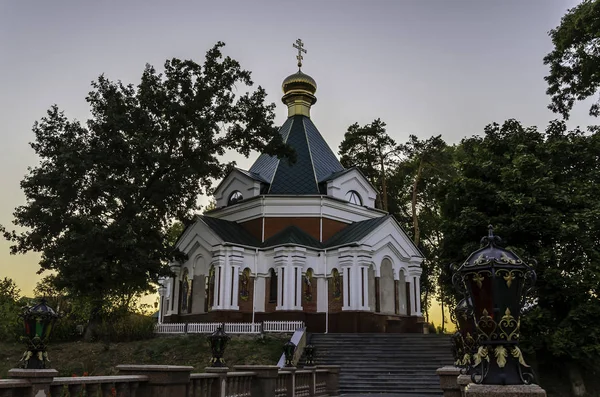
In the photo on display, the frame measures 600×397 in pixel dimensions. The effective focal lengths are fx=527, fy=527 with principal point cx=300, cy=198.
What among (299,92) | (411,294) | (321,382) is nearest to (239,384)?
(321,382)

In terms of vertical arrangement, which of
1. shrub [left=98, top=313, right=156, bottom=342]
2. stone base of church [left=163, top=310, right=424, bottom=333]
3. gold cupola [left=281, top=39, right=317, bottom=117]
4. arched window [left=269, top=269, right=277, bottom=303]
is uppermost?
gold cupola [left=281, top=39, right=317, bottom=117]

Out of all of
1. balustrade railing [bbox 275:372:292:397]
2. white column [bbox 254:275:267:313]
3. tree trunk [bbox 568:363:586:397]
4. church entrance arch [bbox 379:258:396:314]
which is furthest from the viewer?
church entrance arch [bbox 379:258:396:314]

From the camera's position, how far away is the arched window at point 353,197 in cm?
3061

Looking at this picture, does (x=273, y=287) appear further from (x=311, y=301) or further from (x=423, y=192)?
(x=423, y=192)

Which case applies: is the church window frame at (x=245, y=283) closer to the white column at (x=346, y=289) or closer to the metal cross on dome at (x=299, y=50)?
the white column at (x=346, y=289)

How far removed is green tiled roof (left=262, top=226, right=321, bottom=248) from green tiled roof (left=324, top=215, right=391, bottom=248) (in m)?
0.83

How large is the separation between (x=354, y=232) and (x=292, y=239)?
11.7 feet

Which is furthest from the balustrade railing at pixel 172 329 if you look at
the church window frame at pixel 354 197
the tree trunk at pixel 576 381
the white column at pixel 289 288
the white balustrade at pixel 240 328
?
the tree trunk at pixel 576 381

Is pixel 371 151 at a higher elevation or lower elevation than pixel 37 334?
higher

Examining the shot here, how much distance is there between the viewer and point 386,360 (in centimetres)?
1902

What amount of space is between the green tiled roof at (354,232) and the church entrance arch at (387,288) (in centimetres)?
196

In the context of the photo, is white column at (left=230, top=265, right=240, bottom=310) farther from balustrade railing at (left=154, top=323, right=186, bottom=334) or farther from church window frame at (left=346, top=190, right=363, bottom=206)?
church window frame at (left=346, top=190, right=363, bottom=206)

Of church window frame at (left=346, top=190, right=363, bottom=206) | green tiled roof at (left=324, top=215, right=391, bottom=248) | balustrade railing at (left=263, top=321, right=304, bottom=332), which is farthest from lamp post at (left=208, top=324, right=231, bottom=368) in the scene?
church window frame at (left=346, top=190, right=363, bottom=206)

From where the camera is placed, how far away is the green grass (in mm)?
A: 18750
